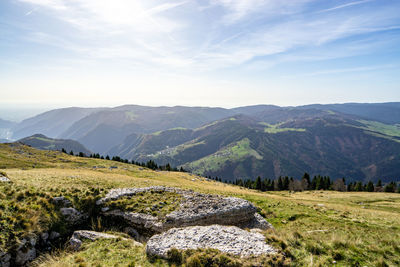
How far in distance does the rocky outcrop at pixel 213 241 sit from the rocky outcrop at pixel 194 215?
2995mm

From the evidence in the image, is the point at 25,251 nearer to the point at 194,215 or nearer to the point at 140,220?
the point at 140,220

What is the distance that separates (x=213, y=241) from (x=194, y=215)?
5317 mm

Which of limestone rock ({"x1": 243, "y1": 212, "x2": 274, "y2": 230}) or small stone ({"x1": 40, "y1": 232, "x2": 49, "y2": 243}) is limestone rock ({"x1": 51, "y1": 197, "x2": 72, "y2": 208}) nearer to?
small stone ({"x1": 40, "y1": 232, "x2": 49, "y2": 243})

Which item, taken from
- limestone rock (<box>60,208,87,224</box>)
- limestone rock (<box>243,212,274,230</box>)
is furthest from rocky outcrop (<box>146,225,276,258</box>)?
limestone rock (<box>60,208,87,224</box>)

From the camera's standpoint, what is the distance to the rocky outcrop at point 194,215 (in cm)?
1552

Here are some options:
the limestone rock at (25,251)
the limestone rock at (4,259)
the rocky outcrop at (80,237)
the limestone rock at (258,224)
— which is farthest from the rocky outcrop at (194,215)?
the limestone rock at (4,259)

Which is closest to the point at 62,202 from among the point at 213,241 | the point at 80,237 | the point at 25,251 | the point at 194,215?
the point at 80,237

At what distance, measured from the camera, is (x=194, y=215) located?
16250mm

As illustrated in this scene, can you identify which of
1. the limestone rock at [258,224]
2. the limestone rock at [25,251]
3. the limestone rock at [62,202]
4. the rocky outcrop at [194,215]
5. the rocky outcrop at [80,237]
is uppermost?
the limestone rock at [62,202]

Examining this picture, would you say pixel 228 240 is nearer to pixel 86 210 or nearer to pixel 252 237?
pixel 252 237

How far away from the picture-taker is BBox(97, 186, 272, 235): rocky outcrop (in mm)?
15524

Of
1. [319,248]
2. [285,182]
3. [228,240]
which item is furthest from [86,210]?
[285,182]

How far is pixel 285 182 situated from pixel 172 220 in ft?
325

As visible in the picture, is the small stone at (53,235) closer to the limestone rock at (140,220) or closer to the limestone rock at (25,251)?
the limestone rock at (25,251)
